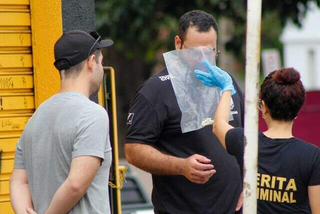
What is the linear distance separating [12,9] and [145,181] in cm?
919

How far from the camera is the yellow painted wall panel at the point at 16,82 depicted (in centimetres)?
465

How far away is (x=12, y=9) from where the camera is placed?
4691 mm

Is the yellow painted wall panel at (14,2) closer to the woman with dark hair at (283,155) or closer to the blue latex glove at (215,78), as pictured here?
the blue latex glove at (215,78)

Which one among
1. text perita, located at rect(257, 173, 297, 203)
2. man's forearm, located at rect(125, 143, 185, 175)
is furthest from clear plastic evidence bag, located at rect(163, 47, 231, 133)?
text perita, located at rect(257, 173, 297, 203)

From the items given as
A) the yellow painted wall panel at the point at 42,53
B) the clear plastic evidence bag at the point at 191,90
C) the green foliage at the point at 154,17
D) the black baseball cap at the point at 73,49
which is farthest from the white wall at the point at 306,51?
the black baseball cap at the point at 73,49

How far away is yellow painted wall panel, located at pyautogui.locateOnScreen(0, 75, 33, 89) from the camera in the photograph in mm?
4652

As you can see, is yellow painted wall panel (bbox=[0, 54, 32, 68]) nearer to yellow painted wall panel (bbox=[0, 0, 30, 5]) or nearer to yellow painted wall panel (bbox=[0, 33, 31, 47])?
yellow painted wall panel (bbox=[0, 33, 31, 47])

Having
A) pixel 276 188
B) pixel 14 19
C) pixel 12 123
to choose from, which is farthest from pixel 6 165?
pixel 276 188

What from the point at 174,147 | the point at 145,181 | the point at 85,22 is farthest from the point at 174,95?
the point at 145,181

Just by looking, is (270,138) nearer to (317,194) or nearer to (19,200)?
(317,194)

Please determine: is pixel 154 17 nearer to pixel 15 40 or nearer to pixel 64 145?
pixel 15 40

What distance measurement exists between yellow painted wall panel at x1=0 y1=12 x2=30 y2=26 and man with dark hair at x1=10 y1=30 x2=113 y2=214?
3.96ft

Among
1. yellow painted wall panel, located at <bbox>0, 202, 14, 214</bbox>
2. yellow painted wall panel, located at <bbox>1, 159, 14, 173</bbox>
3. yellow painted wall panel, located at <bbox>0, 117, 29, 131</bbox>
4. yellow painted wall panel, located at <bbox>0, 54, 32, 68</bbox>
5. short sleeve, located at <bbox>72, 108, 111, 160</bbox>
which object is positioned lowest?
yellow painted wall panel, located at <bbox>0, 202, 14, 214</bbox>

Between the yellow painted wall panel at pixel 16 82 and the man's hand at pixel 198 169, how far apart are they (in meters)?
1.18
